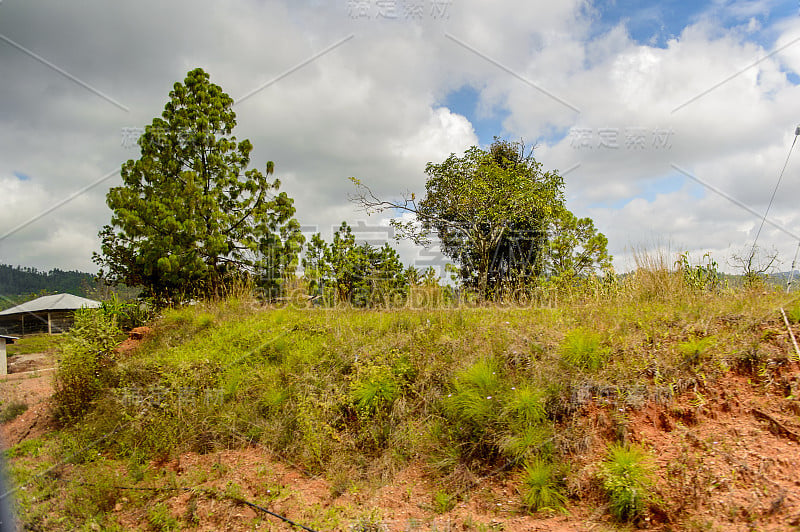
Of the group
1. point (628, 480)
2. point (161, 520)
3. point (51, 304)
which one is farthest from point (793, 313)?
point (51, 304)

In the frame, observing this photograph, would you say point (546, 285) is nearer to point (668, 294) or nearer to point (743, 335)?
point (668, 294)

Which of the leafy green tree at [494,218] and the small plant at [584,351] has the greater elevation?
the leafy green tree at [494,218]

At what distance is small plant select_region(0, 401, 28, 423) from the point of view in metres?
6.35

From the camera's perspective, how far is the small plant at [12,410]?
20.8ft

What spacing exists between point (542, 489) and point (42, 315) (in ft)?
34.7

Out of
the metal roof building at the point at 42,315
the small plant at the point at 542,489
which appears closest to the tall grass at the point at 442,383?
the small plant at the point at 542,489

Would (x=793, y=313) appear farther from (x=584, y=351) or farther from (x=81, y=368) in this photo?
(x=81, y=368)

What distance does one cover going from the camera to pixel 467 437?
4078 mm

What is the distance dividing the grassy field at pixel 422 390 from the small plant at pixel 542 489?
0.03 feet

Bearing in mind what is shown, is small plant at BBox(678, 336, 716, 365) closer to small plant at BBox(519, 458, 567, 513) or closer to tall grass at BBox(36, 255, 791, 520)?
tall grass at BBox(36, 255, 791, 520)

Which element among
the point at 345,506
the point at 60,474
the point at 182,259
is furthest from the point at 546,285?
the point at 182,259

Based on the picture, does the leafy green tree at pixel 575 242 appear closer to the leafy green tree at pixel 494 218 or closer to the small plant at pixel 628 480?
the leafy green tree at pixel 494 218

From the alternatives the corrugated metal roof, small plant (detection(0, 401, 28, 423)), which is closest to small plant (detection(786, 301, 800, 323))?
small plant (detection(0, 401, 28, 423))

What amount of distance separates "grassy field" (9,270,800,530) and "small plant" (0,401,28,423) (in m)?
0.73
